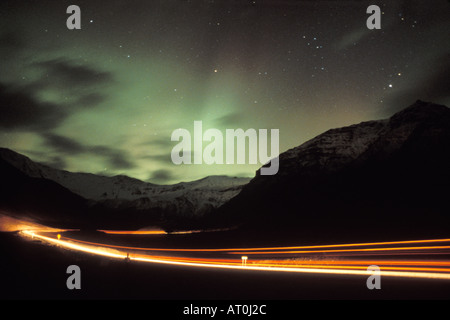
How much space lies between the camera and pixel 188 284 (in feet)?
49.8

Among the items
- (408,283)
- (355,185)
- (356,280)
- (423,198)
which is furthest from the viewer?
(355,185)

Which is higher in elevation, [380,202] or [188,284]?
[380,202]

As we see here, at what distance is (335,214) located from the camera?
17500 cm

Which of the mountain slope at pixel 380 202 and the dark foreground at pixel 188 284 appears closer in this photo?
the dark foreground at pixel 188 284

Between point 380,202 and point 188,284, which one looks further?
point 380,202

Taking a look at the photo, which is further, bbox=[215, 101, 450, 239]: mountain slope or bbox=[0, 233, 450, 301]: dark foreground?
bbox=[215, 101, 450, 239]: mountain slope

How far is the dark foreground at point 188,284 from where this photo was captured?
36.7 feet

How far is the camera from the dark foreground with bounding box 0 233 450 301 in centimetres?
1120
